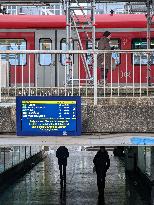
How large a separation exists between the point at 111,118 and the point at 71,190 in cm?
1345

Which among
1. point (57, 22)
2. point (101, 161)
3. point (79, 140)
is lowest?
point (101, 161)

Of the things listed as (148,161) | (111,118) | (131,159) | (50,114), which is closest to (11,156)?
(131,159)

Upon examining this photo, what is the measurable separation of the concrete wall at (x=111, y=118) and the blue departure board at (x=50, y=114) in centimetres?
32

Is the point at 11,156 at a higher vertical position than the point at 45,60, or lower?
lower

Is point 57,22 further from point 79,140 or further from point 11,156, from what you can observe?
point 11,156

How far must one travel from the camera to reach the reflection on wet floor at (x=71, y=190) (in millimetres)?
23250

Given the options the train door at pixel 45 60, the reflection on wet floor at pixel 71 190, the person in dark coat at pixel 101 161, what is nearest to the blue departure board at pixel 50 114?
the train door at pixel 45 60

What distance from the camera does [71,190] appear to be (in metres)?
26.3

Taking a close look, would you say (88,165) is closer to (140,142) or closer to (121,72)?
(121,72)

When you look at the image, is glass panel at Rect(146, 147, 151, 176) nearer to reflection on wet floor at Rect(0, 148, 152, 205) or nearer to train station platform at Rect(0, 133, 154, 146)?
reflection on wet floor at Rect(0, 148, 152, 205)

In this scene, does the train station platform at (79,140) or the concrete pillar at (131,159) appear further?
the concrete pillar at (131,159)

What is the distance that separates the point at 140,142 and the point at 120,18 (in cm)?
1124

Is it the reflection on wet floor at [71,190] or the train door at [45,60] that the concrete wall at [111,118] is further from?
the reflection on wet floor at [71,190]

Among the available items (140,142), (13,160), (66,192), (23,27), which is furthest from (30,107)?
(13,160)
